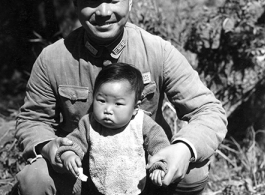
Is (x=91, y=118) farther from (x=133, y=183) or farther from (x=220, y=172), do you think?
(x=220, y=172)

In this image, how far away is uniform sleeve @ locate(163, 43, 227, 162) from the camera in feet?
8.27

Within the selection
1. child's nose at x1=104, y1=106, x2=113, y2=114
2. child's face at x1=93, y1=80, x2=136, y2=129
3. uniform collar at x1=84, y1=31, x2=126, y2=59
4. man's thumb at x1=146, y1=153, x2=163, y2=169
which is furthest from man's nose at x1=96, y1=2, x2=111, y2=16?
man's thumb at x1=146, y1=153, x2=163, y2=169

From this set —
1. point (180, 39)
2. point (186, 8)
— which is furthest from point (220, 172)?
point (186, 8)

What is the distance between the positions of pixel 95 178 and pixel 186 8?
2033 millimetres

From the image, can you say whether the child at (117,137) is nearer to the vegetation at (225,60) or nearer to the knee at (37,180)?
the knee at (37,180)

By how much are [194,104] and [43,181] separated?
85 cm

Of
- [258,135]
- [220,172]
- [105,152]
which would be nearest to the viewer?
[105,152]

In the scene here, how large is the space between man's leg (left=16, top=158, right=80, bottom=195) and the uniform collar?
61 cm

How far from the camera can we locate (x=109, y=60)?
271 cm

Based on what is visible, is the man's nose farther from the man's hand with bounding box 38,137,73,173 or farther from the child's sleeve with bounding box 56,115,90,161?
the man's hand with bounding box 38,137,73,173

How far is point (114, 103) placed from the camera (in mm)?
2375

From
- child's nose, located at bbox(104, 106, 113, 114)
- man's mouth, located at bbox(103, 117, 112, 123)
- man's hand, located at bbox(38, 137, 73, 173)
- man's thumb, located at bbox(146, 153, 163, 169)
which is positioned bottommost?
man's hand, located at bbox(38, 137, 73, 173)

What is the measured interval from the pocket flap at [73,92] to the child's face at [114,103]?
34cm

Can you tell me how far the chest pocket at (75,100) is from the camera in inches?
107
